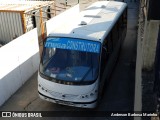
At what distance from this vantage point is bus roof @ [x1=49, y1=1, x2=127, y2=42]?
847cm

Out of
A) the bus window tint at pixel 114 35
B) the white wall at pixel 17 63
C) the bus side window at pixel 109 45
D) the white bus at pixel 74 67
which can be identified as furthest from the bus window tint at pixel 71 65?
the bus window tint at pixel 114 35

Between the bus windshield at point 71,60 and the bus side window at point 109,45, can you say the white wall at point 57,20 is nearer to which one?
the bus side window at point 109,45

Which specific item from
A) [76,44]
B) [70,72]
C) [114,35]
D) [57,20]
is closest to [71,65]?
[70,72]

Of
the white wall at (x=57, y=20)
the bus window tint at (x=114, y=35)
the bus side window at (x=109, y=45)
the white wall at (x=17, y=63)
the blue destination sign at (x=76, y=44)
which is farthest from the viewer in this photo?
the white wall at (x=57, y=20)

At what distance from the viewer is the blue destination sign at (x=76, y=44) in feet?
26.8

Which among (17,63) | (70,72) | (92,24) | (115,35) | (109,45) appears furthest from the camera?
(115,35)

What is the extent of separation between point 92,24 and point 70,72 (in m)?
2.46

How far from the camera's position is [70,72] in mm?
7969

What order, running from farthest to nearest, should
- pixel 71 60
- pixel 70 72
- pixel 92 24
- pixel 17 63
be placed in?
pixel 17 63 < pixel 92 24 < pixel 71 60 < pixel 70 72

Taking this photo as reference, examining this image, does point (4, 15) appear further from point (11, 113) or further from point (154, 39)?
point (154, 39)

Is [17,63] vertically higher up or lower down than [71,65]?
lower down

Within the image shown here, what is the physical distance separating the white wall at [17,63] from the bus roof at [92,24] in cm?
188

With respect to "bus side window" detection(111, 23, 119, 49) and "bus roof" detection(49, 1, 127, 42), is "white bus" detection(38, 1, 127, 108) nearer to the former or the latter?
"bus roof" detection(49, 1, 127, 42)

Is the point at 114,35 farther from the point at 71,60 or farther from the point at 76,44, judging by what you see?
the point at 71,60
